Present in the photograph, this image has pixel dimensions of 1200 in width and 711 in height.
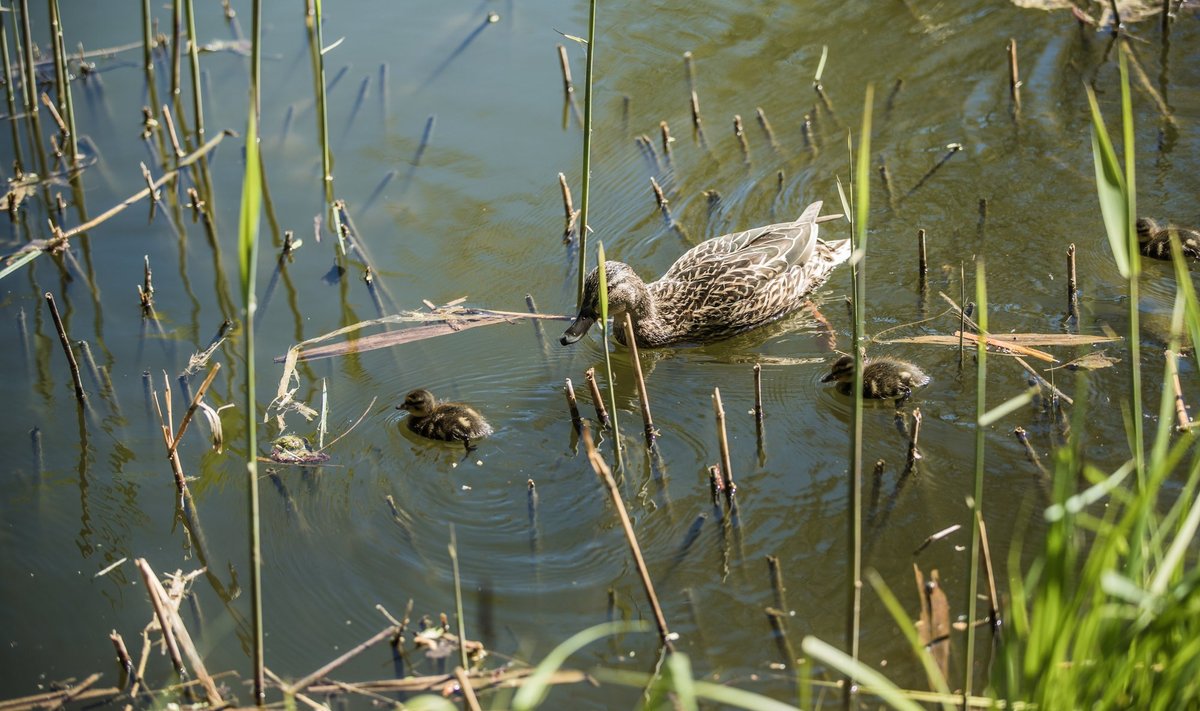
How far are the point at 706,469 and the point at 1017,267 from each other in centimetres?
203

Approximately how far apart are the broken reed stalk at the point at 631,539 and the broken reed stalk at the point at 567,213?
2688 mm

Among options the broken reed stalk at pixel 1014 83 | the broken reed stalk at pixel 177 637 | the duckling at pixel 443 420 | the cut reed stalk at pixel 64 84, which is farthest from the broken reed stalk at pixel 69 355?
the broken reed stalk at pixel 1014 83

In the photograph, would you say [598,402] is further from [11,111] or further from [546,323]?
[11,111]

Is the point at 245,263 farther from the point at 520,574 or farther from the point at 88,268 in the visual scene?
the point at 88,268

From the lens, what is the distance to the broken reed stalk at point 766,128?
6625 millimetres

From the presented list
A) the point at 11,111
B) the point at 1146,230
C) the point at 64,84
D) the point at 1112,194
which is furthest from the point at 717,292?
the point at 11,111

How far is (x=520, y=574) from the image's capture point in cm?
398

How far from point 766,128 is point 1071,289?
227cm

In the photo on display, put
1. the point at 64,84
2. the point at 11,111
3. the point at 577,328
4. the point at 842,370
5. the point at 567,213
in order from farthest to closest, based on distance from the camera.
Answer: the point at 11,111 < the point at 64,84 < the point at 567,213 < the point at 577,328 < the point at 842,370

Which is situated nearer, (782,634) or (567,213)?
(782,634)

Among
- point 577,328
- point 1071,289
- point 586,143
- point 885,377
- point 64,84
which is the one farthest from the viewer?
point 64,84

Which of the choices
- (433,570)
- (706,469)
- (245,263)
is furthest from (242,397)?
(245,263)

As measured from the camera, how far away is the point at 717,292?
217 inches

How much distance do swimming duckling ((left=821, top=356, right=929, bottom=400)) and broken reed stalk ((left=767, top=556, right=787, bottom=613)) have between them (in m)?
1.03
